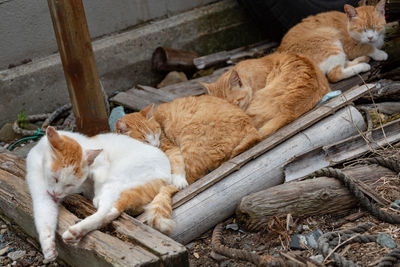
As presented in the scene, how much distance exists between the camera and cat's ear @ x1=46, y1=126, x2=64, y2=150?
3.01 m

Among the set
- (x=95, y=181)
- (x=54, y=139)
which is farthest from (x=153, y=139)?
(x=54, y=139)

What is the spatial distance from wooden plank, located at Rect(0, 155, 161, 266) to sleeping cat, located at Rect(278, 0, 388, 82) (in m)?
3.29

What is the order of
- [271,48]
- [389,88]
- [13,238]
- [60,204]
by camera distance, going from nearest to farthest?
[60,204] → [13,238] → [389,88] → [271,48]

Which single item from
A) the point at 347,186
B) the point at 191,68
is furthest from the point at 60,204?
the point at 191,68

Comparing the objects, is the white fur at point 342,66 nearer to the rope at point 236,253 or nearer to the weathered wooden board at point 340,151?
the weathered wooden board at point 340,151

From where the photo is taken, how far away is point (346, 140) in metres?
3.84

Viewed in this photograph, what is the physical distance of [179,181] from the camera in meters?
3.54

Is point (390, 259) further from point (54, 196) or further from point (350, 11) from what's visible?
point (350, 11)

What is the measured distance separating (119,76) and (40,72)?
103cm

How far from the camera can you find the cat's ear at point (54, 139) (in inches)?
118

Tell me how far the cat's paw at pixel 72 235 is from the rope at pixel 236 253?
0.95 m

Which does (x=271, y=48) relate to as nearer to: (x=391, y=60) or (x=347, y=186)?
(x=391, y=60)

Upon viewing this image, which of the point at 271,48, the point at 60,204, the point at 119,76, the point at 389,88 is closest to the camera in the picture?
the point at 60,204

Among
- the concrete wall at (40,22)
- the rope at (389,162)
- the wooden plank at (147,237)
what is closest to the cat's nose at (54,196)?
the wooden plank at (147,237)
